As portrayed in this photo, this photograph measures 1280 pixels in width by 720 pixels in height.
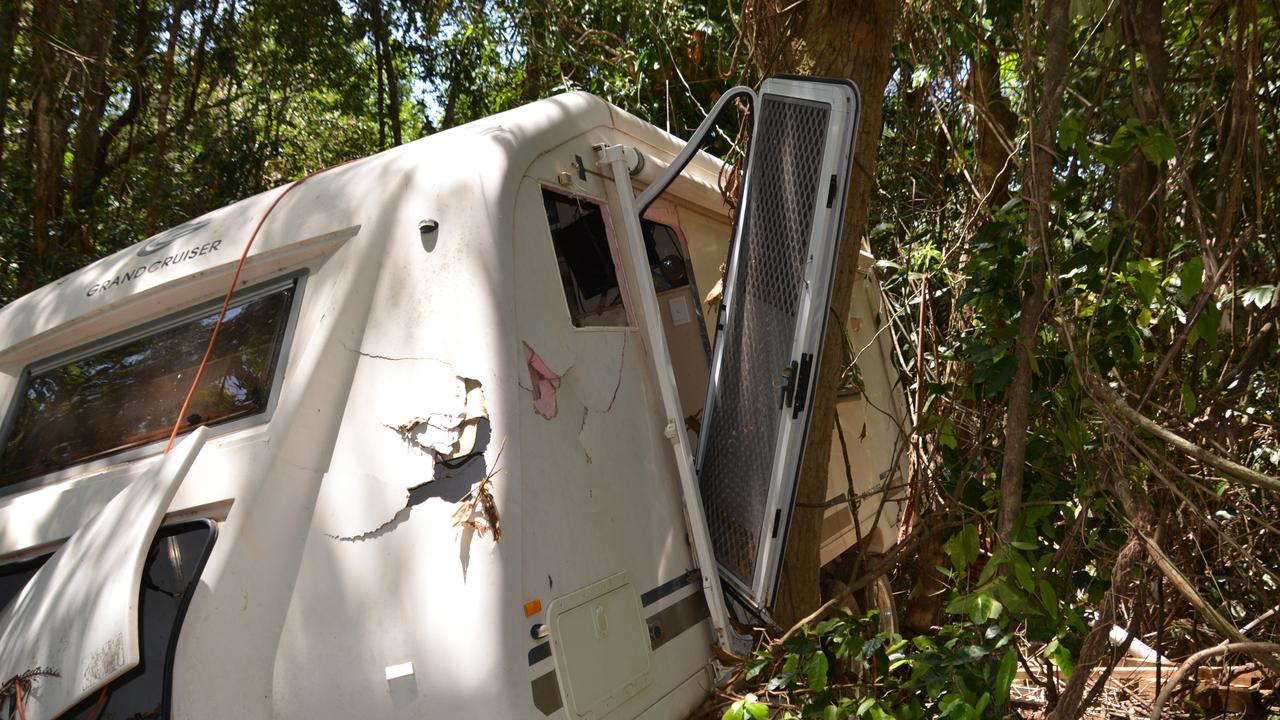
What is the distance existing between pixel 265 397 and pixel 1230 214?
3.04 meters

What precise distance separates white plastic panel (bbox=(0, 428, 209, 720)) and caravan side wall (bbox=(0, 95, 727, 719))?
0.12 meters

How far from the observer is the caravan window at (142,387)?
296 centimetres

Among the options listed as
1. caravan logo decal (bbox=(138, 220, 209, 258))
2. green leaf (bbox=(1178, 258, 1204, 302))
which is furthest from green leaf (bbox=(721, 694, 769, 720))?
caravan logo decal (bbox=(138, 220, 209, 258))

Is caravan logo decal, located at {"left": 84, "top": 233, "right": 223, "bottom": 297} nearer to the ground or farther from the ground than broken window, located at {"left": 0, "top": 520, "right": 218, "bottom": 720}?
farther from the ground

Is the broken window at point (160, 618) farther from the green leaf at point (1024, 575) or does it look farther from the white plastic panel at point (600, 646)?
the green leaf at point (1024, 575)

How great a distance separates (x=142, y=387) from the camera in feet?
10.5

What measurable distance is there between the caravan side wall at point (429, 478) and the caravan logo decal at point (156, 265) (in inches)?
2.0

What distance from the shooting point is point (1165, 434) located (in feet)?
9.01

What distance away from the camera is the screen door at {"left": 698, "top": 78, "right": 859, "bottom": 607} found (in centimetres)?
319

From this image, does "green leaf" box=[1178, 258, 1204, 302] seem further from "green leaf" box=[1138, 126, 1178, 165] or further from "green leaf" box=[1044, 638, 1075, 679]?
"green leaf" box=[1044, 638, 1075, 679]

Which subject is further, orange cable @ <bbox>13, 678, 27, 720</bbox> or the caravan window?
the caravan window

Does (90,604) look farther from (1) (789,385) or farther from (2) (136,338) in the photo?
(1) (789,385)

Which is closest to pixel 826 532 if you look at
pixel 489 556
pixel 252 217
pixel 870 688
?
pixel 870 688

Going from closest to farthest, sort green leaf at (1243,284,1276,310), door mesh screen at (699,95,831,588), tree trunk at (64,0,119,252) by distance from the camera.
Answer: door mesh screen at (699,95,831,588) → green leaf at (1243,284,1276,310) → tree trunk at (64,0,119,252)
